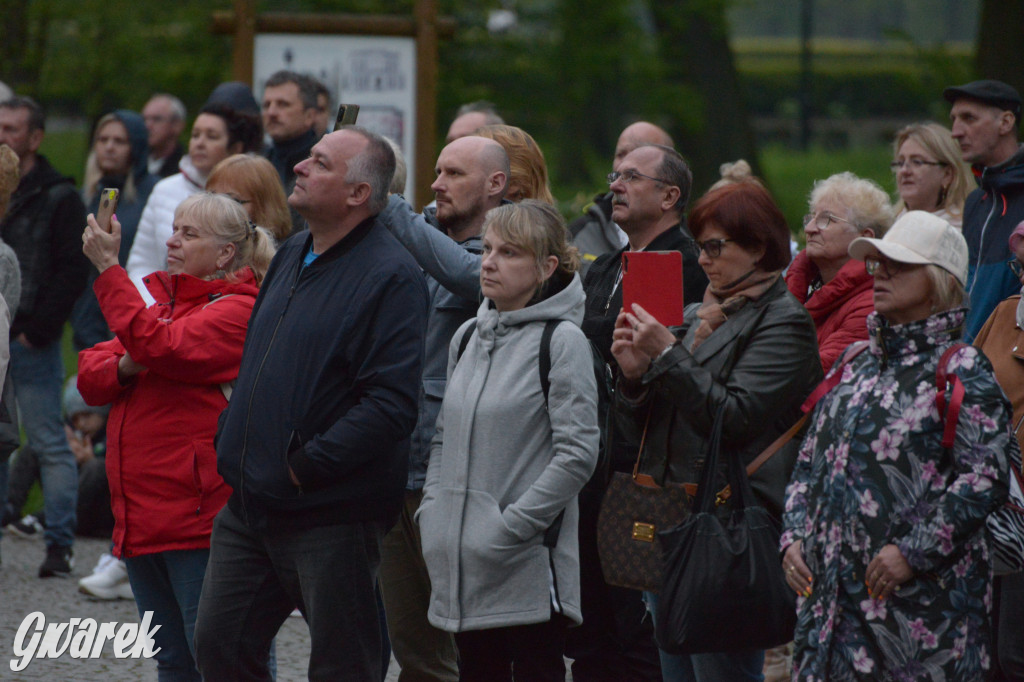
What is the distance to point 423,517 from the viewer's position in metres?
4.22

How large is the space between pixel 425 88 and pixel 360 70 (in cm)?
45

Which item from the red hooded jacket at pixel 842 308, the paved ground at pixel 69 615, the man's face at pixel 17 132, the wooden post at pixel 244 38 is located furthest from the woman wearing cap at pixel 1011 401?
the wooden post at pixel 244 38

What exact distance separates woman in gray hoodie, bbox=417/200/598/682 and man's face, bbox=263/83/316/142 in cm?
299

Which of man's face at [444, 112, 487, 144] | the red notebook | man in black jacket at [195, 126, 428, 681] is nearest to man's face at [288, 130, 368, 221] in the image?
man in black jacket at [195, 126, 428, 681]

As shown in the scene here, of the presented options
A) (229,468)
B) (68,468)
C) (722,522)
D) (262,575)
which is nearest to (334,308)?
(229,468)

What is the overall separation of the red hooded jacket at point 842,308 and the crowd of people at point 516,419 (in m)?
0.01

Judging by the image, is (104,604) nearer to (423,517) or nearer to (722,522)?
(423,517)

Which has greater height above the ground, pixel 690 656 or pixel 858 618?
pixel 858 618

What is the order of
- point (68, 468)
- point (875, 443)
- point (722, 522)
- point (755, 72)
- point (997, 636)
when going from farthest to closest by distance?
point (755, 72) < point (68, 468) < point (997, 636) < point (722, 522) < point (875, 443)

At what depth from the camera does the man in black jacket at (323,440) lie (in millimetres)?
4012

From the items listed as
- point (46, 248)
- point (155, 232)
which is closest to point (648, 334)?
point (155, 232)

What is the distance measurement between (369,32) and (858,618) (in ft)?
20.9

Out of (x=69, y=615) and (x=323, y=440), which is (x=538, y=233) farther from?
(x=69, y=615)

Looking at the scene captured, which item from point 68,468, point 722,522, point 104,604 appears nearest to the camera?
point 722,522
